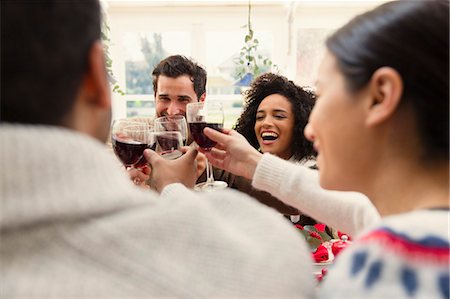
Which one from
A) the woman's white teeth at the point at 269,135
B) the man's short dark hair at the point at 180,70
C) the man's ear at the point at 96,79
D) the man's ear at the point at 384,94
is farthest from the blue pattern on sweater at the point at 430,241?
the man's short dark hair at the point at 180,70

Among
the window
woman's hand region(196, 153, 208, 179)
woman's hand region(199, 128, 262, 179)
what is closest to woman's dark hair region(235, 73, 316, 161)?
woman's hand region(199, 128, 262, 179)

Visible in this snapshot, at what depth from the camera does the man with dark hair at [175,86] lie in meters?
2.43

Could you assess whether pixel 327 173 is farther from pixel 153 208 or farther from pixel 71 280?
pixel 71 280

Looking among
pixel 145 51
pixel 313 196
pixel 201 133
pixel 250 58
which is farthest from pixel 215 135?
→ pixel 145 51

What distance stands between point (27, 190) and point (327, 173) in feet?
1.90

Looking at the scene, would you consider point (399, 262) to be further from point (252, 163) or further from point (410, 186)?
point (252, 163)

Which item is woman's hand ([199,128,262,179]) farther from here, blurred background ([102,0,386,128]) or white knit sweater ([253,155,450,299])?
blurred background ([102,0,386,128])

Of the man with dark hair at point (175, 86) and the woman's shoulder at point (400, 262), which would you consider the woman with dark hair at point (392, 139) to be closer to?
the woman's shoulder at point (400, 262)

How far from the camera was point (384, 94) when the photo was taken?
70cm

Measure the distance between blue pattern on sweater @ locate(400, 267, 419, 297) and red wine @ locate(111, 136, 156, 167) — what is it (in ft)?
2.99

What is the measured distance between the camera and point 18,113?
0.51m

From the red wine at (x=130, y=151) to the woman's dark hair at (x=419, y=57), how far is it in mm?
772

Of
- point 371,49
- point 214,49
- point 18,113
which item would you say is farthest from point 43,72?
point 214,49

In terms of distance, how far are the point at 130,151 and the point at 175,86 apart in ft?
3.84
